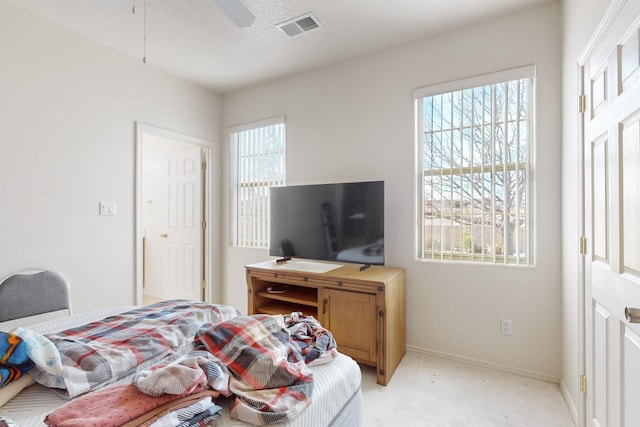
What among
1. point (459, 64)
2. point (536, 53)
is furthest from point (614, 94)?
point (459, 64)

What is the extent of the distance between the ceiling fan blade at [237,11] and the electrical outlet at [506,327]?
2.65 meters

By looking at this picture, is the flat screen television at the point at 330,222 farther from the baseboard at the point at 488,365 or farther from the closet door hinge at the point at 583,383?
the closet door hinge at the point at 583,383

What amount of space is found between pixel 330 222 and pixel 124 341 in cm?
179

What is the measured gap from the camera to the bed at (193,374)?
2.86 feet

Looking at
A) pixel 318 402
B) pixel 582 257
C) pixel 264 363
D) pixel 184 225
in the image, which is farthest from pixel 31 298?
pixel 582 257

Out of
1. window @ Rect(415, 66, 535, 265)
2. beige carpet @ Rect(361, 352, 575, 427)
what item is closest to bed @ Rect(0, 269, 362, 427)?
beige carpet @ Rect(361, 352, 575, 427)

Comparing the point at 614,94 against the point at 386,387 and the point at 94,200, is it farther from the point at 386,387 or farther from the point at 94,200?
the point at 94,200

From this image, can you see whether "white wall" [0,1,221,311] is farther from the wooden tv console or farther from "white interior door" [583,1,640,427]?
"white interior door" [583,1,640,427]

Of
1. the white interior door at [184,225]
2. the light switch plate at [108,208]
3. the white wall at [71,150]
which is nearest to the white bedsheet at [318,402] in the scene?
the white wall at [71,150]

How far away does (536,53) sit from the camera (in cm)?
222

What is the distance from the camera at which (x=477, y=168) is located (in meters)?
2.44

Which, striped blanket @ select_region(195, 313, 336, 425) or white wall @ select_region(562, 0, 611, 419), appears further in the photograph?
white wall @ select_region(562, 0, 611, 419)

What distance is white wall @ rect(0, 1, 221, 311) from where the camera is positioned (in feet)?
7.11

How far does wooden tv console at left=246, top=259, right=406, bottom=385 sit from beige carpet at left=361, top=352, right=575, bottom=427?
154mm
